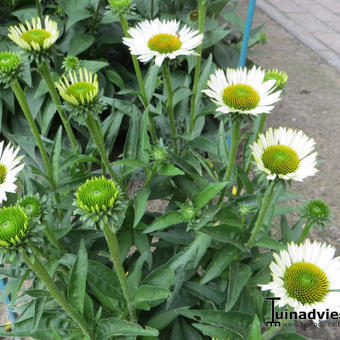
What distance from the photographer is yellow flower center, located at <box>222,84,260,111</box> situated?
2.97ft

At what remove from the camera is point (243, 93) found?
0.92 m

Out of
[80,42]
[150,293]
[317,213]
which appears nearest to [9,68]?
[150,293]

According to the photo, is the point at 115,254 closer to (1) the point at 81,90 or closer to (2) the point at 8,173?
(2) the point at 8,173

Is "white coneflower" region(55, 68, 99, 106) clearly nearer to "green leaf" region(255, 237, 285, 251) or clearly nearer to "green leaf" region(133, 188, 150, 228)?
"green leaf" region(133, 188, 150, 228)

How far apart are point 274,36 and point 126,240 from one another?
309 centimetres

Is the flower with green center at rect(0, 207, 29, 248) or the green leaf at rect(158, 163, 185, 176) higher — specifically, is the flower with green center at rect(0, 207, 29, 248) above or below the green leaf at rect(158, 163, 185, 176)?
below

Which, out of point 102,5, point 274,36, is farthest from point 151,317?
point 274,36

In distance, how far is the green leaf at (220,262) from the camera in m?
1.07

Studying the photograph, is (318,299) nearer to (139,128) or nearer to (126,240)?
(126,240)

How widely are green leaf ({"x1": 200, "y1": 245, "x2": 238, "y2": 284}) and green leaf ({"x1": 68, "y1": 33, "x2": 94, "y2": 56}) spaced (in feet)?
4.27

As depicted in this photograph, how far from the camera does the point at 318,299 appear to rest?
82 cm

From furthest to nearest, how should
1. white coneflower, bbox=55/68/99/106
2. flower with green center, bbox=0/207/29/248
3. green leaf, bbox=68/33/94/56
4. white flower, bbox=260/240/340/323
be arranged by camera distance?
1. green leaf, bbox=68/33/94/56
2. white coneflower, bbox=55/68/99/106
3. white flower, bbox=260/240/340/323
4. flower with green center, bbox=0/207/29/248

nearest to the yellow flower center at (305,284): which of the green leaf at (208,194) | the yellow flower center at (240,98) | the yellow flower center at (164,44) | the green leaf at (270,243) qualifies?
the green leaf at (270,243)

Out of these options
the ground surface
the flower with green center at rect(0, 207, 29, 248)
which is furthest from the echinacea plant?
the ground surface
